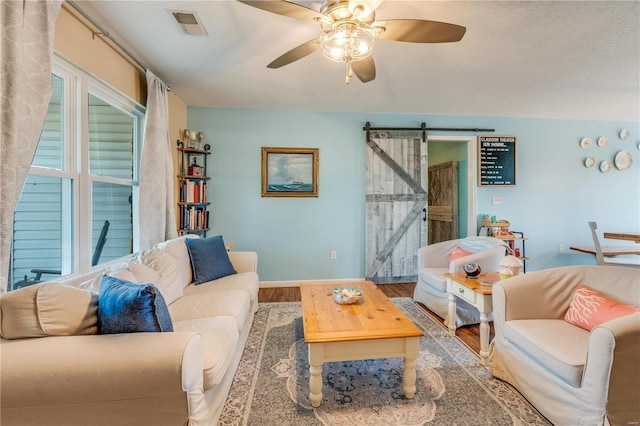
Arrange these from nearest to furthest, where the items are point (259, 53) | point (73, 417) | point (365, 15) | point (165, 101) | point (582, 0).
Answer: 1. point (73, 417)
2. point (365, 15)
3. point (582, 0)
4. point (259, 53)
5. point (165, 101)

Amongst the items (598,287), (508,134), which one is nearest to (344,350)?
(598,287)

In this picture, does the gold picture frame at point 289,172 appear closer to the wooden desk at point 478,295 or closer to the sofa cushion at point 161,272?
the sofa cushion at point 161,272

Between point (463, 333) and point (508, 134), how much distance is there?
10.7 feet

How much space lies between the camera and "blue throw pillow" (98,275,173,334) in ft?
3.69

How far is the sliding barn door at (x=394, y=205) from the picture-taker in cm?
393

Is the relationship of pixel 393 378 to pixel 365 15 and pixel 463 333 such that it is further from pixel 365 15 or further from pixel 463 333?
pixel 365 15

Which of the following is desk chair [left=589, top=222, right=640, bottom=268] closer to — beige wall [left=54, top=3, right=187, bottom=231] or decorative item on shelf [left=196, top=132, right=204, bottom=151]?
decorative item on shelf [left=196, top=132, right=204, bottom=151]

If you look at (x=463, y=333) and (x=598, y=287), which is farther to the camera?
(x=463, y=333)

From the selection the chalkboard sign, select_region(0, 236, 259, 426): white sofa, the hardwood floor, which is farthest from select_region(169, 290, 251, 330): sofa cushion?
the chalkboard sign

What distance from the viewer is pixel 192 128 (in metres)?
3.72

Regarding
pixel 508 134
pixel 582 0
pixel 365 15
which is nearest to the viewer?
pixel 365 15

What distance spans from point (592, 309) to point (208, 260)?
2.81m

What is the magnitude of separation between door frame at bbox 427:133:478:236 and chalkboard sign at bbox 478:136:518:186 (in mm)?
66

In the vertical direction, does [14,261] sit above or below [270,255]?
above
